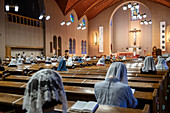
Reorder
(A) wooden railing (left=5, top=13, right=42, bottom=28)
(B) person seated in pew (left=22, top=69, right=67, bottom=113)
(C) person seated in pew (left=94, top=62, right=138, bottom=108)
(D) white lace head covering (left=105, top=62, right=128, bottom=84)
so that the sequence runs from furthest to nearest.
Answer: (A) wooden railing (left=5, top=13, right=42, bottom=28) < (D) white lace head covering (left=105, top=62, right=128, bottom=84) < (C) person seated in pew (left=94, top=62, right=138, bottom=108) < (B) person seated in pew (left=22, top=69, right=67, bottom=113)

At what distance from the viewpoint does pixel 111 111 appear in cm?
151

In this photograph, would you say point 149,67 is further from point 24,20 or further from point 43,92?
point 24,20

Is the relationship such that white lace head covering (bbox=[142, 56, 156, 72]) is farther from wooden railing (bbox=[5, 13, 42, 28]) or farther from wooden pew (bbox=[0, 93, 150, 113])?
wooden railing (bbox=[5, 13, 42, 28])

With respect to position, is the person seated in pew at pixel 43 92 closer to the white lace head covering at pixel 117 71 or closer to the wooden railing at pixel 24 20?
the white lace head covering at pixel 117 71

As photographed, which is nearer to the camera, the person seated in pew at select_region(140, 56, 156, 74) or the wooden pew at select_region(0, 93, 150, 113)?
the wooden pew at select_region(0, 93, 150, 113)

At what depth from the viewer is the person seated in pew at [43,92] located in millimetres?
1168

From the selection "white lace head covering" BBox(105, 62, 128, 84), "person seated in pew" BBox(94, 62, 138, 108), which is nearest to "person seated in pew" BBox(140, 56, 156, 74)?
"white lace head covering" BBox(105, 62, 128, 84)

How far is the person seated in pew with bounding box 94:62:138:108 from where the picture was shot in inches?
70.8

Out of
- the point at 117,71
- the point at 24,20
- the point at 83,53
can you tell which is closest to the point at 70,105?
the point at 117,71

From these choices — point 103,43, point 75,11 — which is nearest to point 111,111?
point 75,11

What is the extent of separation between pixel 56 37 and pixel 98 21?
711 centimetres

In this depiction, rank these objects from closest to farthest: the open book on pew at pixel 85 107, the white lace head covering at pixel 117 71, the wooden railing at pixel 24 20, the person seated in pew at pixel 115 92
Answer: the open book on pew at pixel 85 107, the person seated in pew at pixel 115 92, the white lace head covering at pixel 117 71, the wooden railing at pixel 24 20

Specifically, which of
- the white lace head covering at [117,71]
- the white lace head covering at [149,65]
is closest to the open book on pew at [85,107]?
the white lace head covering at [117,71]

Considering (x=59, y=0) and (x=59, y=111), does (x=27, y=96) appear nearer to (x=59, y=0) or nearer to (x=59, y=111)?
(x=59, y=111)
